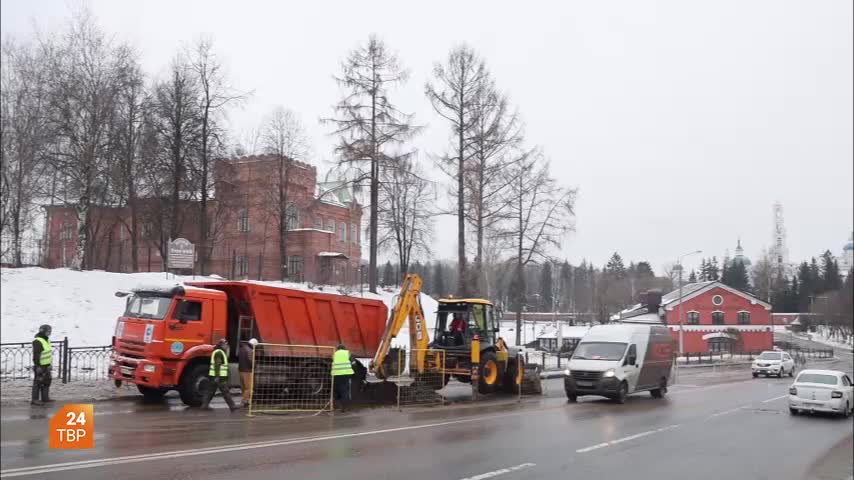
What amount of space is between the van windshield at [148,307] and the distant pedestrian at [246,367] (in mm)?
2057

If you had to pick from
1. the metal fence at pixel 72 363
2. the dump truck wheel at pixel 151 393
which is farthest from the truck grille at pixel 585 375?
the metal fence at pixel 72 363

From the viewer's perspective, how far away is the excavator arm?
1911cm

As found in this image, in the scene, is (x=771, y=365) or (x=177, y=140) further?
(x=771, y=365)

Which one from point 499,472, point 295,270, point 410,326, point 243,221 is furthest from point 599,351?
point 243,221

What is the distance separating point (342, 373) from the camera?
17344 millimetres

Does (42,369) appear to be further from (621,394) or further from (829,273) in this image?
(829,273)

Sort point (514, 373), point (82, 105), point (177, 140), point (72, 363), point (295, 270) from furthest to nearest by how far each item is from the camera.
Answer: point (295, 270), point (177, 140), point (514, 373), point (72, 363), point (82, 105)

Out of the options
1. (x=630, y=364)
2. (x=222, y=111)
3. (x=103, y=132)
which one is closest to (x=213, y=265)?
(x=222, y=111)

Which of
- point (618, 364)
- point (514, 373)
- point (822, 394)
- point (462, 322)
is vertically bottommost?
point (822, 394)

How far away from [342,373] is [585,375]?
823cm

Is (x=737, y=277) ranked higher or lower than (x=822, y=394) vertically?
higher

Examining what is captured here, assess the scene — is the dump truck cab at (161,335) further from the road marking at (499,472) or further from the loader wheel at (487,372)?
the road marking at (499,472)

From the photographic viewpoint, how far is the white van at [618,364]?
841 inches

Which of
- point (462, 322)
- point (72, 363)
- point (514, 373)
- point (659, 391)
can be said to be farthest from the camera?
point (659, 391)
